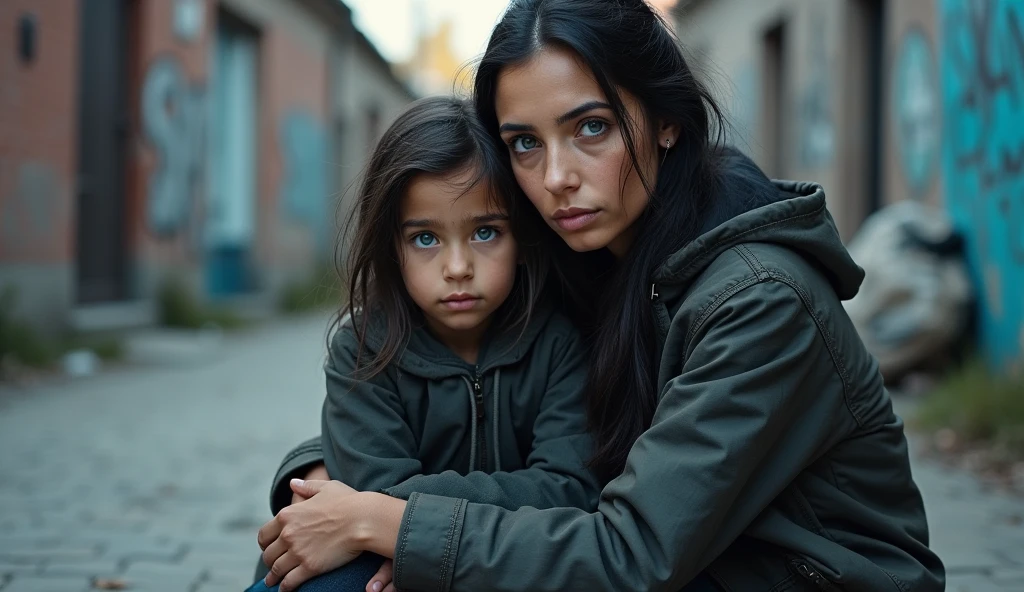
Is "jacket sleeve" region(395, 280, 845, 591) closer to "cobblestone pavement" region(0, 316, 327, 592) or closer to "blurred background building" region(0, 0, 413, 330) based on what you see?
"cobblestone pavement" region(0, 316, 327, 592)

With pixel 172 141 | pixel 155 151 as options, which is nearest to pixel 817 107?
pixel 172 141

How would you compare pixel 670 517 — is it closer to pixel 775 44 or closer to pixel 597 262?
pixel 597 262

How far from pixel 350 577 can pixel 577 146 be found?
903mm

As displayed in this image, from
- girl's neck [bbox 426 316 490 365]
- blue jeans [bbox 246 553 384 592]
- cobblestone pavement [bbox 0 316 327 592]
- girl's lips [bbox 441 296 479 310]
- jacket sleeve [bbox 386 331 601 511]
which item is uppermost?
girl's lips [bbox 441 296 479 310]

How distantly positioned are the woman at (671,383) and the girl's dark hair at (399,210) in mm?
91

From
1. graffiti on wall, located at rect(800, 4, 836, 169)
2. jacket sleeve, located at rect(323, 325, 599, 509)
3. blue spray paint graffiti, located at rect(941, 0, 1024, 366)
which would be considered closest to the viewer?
jacket sleeve, located at rect(323, 325, 599, 509)

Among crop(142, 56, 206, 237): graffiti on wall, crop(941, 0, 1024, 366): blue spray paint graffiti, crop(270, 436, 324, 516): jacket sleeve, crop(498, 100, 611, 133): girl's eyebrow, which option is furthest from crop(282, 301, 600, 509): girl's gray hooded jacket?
crop(142, 56, 206, 237): graffiti on wall

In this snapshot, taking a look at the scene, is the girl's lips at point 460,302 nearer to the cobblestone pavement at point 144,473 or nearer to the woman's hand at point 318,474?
the woman's hand at point 318,474

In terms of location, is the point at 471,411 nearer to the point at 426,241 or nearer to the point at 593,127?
the point at 426,241

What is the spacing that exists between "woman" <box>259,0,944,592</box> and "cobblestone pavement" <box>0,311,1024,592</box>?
1467 mm

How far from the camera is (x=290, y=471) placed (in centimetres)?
213

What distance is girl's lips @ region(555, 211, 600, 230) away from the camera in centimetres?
188

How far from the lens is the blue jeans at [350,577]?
68.1 inches

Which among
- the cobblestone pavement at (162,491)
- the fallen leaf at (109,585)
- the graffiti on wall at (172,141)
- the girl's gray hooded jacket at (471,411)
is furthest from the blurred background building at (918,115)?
the graffiti on wall at (172,141)
